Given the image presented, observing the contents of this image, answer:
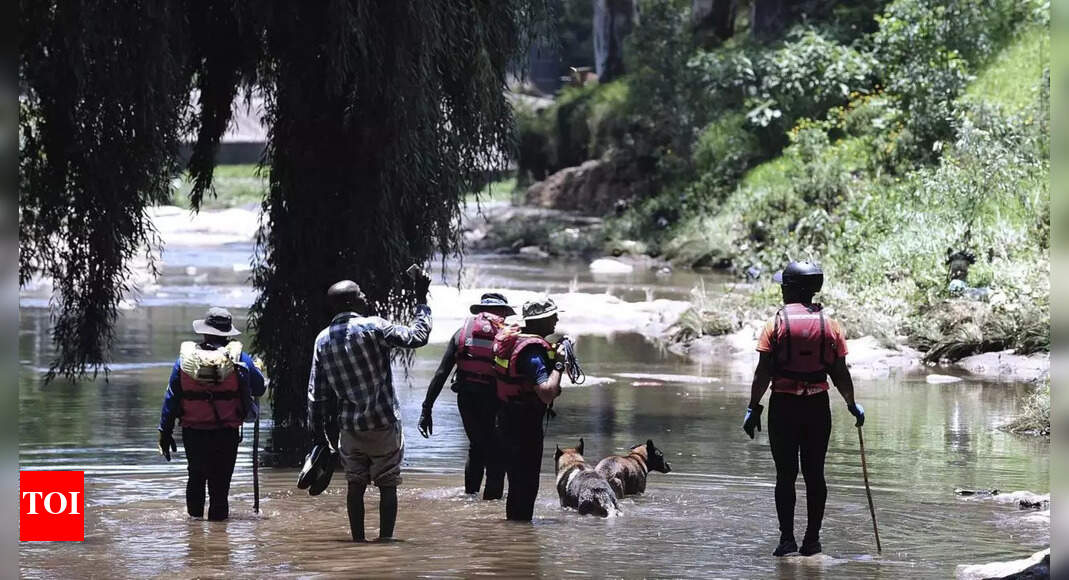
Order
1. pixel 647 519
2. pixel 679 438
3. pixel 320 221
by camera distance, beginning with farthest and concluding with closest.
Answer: pixel 679 438
pixel 320 221
pixel 647 519

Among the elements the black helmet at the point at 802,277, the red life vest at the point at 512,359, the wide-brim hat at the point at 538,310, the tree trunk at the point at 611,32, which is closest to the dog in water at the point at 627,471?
the red life vest at the point at 512,359

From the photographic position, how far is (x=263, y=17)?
43.4 ft

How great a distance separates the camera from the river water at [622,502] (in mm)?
9586

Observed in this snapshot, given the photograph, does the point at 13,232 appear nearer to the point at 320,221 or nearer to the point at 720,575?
the point at 720,575

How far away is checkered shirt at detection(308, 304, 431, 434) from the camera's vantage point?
9.88 m

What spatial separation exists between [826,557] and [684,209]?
3069 centimetres

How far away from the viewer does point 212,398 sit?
10656mm

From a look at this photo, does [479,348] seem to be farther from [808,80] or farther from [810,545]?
[808,80]

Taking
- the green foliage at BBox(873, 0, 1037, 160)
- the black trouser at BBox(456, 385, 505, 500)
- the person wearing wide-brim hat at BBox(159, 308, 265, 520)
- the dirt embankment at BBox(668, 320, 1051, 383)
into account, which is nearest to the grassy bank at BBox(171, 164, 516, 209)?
the green foliage at BBox(873, 0, 1037, 160)

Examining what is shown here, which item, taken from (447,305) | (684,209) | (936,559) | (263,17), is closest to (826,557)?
(936,559)

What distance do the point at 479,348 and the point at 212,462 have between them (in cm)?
212

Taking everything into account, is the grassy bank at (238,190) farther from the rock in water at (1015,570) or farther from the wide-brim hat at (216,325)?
the rock in water at (1015,570)

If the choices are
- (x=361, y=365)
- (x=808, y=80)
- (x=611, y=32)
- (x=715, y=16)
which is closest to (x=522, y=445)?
(x=361, y=365)

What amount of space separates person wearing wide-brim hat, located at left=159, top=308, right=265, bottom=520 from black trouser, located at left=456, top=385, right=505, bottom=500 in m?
1.71
